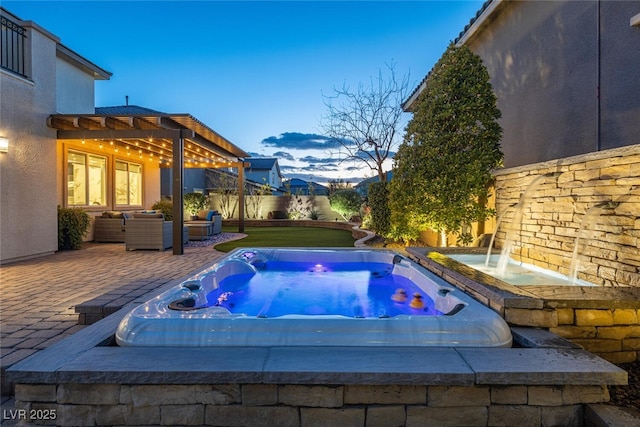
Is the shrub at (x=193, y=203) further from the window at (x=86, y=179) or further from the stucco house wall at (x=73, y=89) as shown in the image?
the stucco house wall at (x=73, y=89)

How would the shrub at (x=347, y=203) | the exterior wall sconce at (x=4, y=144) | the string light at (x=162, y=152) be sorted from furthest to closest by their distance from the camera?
the shrub at (x=347, y=203) < the string light at (x=162, y=152) < the exterior wall sconce at (x=4, y=144)

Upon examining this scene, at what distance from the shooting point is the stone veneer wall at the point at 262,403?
1.94m

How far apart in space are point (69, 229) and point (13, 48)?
3870 mm

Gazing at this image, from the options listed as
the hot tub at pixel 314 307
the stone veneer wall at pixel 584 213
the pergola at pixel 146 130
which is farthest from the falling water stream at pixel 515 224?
the pergola at pixel 146 130

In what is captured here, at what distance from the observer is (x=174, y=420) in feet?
6.39

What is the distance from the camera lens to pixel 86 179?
Answer: 1006 cm

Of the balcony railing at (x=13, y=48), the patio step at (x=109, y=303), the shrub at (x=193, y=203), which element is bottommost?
the patio step at (x=109, y=303)

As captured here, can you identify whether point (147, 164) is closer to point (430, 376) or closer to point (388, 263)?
point (388, 263)

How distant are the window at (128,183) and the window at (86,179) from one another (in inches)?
26.3

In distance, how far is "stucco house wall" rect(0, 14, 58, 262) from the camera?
21.4 ft

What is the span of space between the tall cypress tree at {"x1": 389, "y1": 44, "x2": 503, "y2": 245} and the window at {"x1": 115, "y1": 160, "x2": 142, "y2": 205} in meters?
9.57

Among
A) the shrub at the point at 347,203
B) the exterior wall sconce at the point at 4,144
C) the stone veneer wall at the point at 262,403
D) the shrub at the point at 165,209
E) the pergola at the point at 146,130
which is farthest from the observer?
the shrub at the point at 347,203

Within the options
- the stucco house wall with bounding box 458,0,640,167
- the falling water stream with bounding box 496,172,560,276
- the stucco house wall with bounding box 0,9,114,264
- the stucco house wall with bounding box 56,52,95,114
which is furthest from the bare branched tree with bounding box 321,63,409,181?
the stucco house wall with bounding box 0,9,114,264

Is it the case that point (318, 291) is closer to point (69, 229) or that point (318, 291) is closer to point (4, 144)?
point (4, 144)
